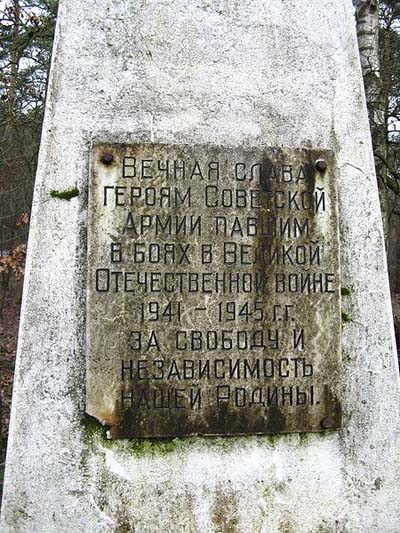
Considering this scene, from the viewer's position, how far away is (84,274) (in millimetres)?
2301

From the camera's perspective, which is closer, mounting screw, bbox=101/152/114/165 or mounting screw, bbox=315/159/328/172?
mounting screw, bbox=101/152/114/165

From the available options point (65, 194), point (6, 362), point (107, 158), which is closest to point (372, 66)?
point (107, 158)

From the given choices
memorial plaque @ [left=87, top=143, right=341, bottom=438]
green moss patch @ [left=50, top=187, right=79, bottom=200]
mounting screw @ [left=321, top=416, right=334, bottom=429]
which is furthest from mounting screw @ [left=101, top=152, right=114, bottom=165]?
mounting screw @ [left=321, top=416, right=334, bottom=429]

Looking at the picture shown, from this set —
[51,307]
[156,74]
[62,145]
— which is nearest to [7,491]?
[51,307]

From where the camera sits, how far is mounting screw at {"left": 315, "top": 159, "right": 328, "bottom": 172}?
246 centimetres

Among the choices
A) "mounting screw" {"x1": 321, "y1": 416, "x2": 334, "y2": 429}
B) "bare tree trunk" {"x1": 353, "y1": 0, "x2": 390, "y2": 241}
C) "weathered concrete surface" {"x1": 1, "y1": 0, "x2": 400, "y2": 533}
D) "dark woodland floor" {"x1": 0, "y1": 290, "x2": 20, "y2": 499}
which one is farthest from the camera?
"bare tree trunk" {"x1": 353, "y1": 0, "x2": 390, "y2": 241}

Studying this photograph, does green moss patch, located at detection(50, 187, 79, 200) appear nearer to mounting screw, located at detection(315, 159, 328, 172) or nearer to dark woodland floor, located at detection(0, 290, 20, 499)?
mounting screw, located at detection(315, 159, 328, 172)

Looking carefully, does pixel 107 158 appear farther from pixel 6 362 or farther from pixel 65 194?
pixel 6 362

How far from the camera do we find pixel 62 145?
7.59ft

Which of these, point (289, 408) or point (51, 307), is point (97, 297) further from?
point (289, 408)

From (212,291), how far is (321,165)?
699 mm

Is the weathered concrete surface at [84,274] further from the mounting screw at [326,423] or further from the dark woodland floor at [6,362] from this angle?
the dark woodland floor at [6,362]

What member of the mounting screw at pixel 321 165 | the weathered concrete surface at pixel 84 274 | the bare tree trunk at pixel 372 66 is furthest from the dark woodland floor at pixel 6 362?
the bare tree trunk at pixel 372 66

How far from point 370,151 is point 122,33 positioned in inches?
44.9
